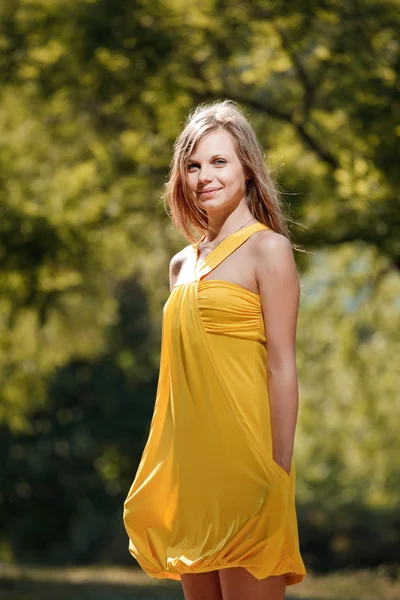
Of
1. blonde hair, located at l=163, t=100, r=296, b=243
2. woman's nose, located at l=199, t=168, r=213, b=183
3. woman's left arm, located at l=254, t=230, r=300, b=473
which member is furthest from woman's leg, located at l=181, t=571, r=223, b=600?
woman's nose, located at l=199, t=168, r=213, b=183

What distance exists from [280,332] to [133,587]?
7.65 metres

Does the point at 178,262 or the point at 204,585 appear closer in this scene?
the point at 204,585

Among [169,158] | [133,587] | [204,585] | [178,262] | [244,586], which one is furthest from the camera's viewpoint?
[169,158]

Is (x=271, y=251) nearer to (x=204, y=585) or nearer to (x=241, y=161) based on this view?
(x=241, y=161)

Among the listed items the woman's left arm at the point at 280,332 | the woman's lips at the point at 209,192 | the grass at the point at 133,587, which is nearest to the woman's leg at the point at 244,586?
the woman's left arm at the point at 280,332

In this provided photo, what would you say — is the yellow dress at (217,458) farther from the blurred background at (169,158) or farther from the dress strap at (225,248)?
the blurred background at (169,158)

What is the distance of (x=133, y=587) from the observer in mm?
10039

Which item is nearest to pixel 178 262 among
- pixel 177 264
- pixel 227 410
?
pixel 177 264

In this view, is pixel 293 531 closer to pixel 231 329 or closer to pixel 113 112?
pixel 231 329

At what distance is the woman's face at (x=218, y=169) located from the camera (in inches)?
118

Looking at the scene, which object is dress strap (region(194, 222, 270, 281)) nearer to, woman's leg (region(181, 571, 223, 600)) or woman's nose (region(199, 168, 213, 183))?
woman's nose (region(199, 168, 213, 183))

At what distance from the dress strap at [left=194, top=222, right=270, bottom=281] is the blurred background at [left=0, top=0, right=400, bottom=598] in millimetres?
3281

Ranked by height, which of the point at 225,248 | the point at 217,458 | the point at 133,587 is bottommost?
the point at 133,587

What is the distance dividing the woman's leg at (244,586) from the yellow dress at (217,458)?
3cm
